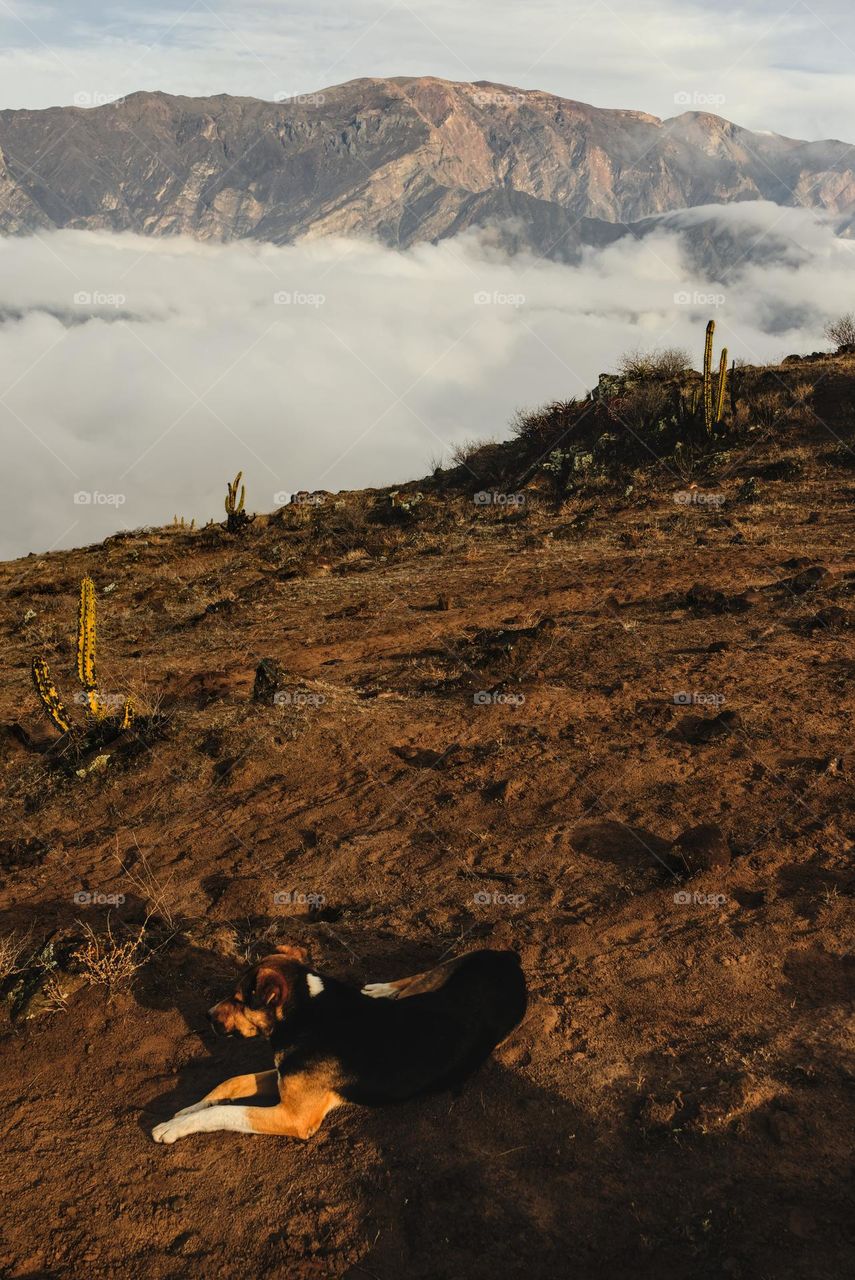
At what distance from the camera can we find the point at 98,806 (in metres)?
9.00

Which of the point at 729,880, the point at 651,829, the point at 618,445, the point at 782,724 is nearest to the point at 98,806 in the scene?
the point at 651,829

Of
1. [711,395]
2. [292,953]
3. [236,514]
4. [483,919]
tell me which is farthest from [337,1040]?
[236,514]

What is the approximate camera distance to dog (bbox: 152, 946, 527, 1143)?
4586 millimetres

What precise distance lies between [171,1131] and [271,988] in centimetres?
81

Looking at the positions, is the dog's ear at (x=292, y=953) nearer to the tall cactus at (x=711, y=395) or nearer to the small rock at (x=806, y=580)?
the small rock at (x=806, y=580)

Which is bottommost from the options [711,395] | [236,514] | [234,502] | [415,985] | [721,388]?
[236,514]

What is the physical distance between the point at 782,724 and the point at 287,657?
6770mm

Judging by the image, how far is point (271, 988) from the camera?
4.93 meters

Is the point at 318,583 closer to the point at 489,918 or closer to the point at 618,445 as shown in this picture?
the point at 618,445

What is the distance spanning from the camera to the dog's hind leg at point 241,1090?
15.4ft

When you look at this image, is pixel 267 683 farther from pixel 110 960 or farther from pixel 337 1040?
pixel 337 1040

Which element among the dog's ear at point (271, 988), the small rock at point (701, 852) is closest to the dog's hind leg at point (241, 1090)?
the dog's ear at point (271, 988)

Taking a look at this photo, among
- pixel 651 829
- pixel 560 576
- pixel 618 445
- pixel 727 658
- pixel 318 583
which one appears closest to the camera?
pixel 651 829

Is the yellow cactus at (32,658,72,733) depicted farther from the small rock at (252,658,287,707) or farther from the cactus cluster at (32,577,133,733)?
the small rock at (252,658,287,707)
